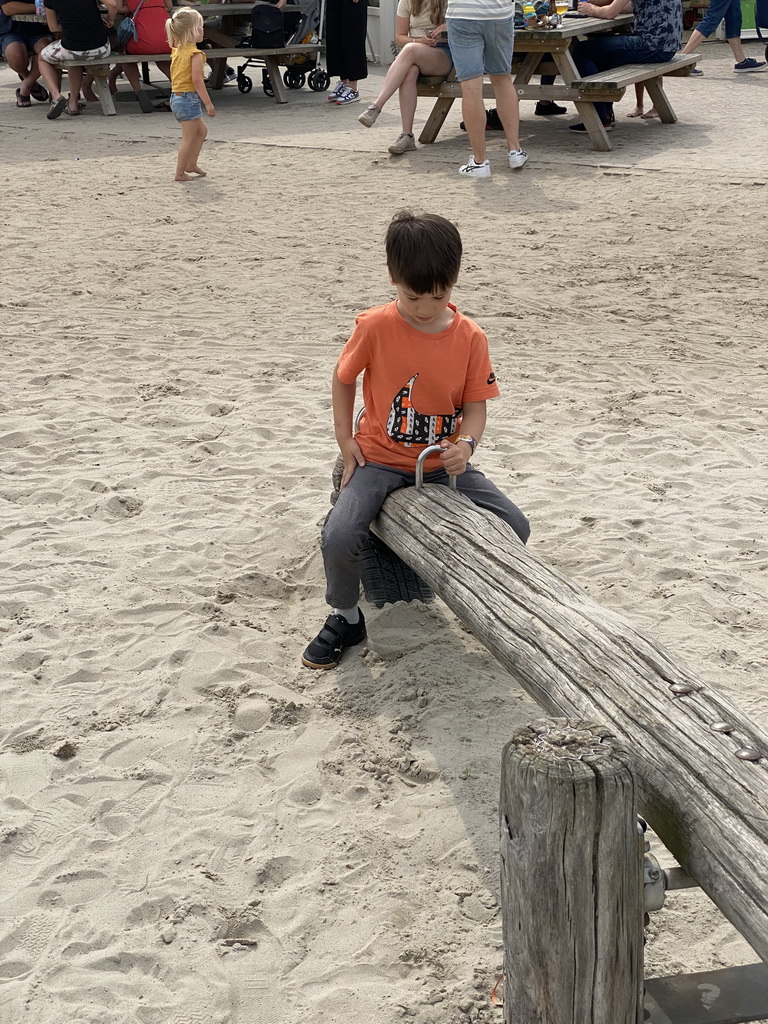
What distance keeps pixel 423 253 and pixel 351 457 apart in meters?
0.68

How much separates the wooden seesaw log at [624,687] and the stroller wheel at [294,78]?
11.5 metres

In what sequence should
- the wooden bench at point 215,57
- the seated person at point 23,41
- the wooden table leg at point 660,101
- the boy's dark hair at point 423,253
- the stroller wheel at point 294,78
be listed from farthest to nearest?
1. the stroller wheel at point 294,78
2. the seated person at point 23,41
3. the wooden bench at point 215,57
4. the wooden table leg at point 660,101
5. the boy's dark hair at point 423,253

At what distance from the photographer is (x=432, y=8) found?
30.8 feet

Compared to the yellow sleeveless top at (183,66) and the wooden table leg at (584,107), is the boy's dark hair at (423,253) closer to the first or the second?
the yellow sleeveless top at (183,66)

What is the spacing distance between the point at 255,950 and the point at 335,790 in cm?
53

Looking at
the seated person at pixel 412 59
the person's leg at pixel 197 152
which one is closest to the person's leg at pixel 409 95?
the seated person at pixel 412 59

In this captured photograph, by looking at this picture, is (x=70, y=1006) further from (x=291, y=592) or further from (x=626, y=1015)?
(x=291, y=592)

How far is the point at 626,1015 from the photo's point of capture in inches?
73.7

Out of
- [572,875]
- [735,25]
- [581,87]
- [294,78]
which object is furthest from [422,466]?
[735,25]

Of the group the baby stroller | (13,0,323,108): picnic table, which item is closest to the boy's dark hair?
(13,0,323,108): picnic table

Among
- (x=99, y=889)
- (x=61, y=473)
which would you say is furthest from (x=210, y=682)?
(x=61, y=473)

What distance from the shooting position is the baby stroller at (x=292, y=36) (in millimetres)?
11773

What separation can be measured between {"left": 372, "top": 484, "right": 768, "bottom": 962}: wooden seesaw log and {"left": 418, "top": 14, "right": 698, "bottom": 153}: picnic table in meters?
6.79

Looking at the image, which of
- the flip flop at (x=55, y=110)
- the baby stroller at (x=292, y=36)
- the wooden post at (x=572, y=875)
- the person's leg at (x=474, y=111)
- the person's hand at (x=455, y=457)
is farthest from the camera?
the flip flop at (x=55, y=110)
